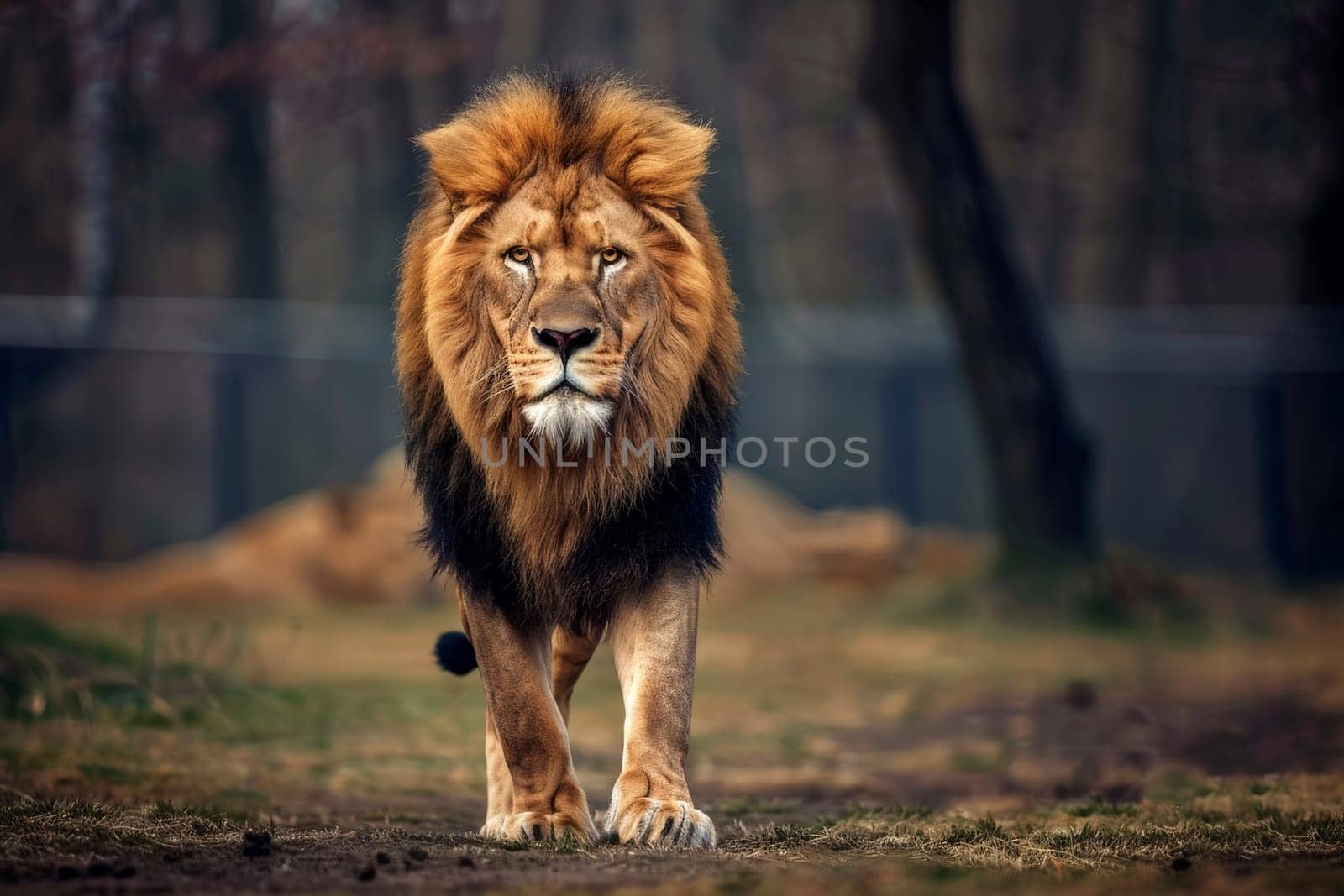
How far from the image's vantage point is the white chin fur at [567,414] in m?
4.18

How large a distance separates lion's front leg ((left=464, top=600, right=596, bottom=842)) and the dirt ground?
18 cm

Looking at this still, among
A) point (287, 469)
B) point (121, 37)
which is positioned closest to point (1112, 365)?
point (287, 469)

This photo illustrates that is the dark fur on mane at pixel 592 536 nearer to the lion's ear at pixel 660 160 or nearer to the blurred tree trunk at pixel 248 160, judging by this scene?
the lion's ear at pixel 660 160

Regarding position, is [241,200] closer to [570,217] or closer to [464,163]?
[464,163]

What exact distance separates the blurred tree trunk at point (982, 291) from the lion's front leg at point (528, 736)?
267 inches

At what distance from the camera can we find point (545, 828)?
13.9 feet

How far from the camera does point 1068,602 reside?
418 inches

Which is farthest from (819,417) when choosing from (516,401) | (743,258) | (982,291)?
(516,401)

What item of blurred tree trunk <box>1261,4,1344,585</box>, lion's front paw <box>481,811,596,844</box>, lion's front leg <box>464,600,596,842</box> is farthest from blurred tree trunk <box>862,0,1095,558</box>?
lion's front paw <box>481,811,596,844</box>

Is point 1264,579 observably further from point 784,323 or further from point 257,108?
point 257,108

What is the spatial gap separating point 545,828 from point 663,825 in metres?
0.35

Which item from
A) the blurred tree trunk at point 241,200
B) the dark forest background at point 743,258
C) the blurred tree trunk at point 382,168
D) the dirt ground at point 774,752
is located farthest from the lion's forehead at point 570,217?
the blurred tree trunk at point 382,168

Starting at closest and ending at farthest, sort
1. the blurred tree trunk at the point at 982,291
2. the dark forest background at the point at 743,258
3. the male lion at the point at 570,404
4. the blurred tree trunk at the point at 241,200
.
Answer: the male lion at the point at 570,404 → the blurred tree trunk at the point at 982,291 → the dark forest background at the point at 743,258 → the blurred tree trunk at the point at 241,200

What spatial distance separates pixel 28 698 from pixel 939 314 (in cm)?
1084
